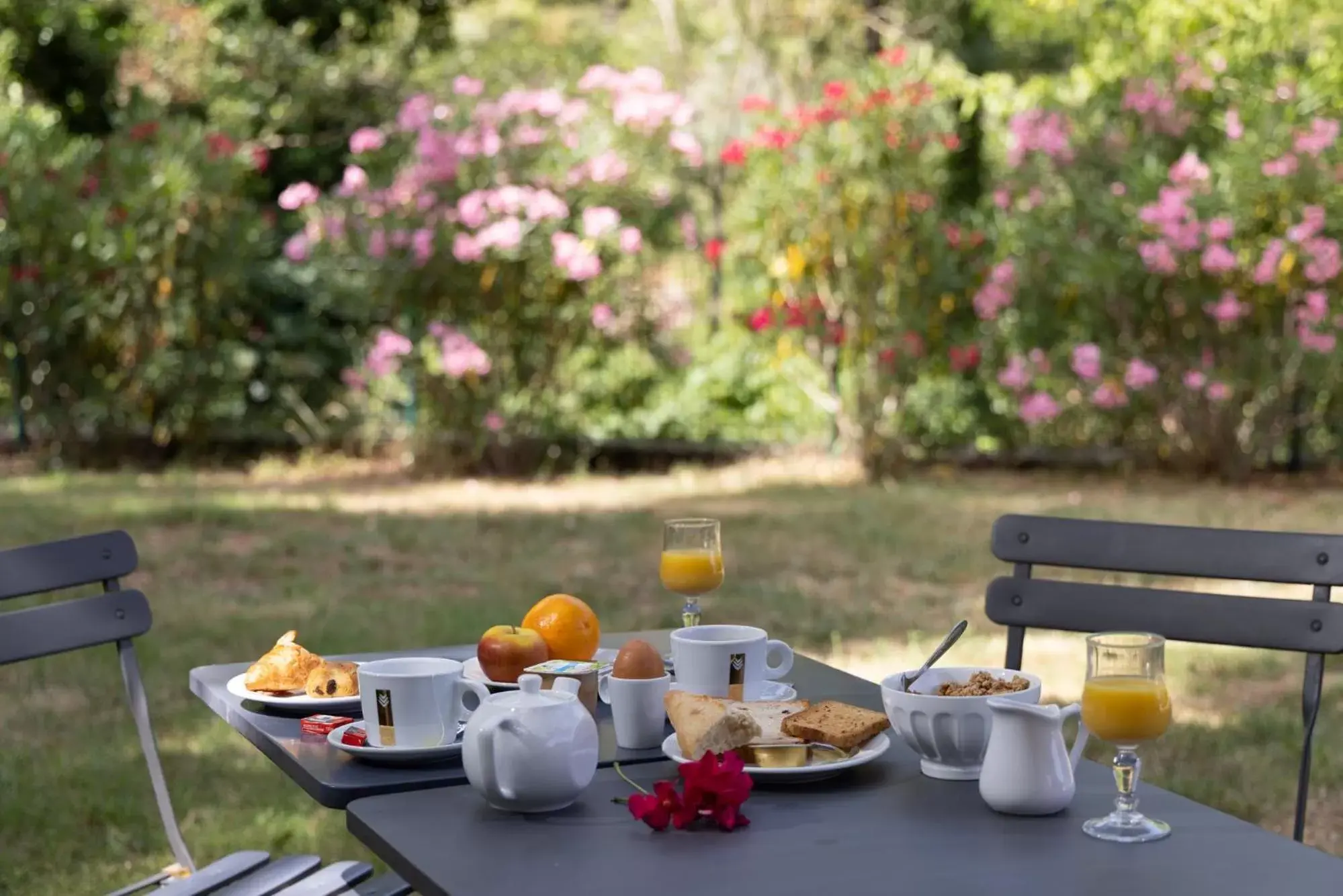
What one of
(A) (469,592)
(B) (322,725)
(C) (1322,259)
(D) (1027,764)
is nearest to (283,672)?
(B) (322,725)

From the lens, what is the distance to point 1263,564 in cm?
226

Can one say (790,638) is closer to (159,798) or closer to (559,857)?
(159,798)

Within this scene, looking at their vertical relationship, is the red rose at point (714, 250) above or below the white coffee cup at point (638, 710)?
above

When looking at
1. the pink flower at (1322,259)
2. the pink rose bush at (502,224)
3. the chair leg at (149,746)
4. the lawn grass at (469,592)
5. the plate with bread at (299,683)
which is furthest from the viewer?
the pink rose bush at (502,224)

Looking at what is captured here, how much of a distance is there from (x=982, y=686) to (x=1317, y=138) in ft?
22.2

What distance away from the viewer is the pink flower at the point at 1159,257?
25.7 ft

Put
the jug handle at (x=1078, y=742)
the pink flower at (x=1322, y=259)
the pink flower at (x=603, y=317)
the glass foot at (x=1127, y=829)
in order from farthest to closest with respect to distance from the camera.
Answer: the pink flower at (x=603, y=317) → the pink flower at (x=1322, y=259) → the jug handle at (x=1078, y=742) → the glass foot at (x=1127, y=829)

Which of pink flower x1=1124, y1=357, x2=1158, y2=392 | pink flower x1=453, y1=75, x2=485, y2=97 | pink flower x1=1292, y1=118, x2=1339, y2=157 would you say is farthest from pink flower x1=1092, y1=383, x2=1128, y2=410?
pink flower x1=453, y1=75, x2=485, y2=97

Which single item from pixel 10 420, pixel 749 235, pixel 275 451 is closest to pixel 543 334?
pixel 749 235

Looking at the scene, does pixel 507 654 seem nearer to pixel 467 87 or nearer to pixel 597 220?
pixel 597 220

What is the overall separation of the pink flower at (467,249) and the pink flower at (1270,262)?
12.2 ft

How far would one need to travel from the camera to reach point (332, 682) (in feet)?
6.54

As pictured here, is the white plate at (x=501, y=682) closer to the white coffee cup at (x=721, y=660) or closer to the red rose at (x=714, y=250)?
the white coffee cup at (x=721, y=660)

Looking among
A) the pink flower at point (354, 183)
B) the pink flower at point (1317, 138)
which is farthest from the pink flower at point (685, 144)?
the pink flower at point (1317, 138)
